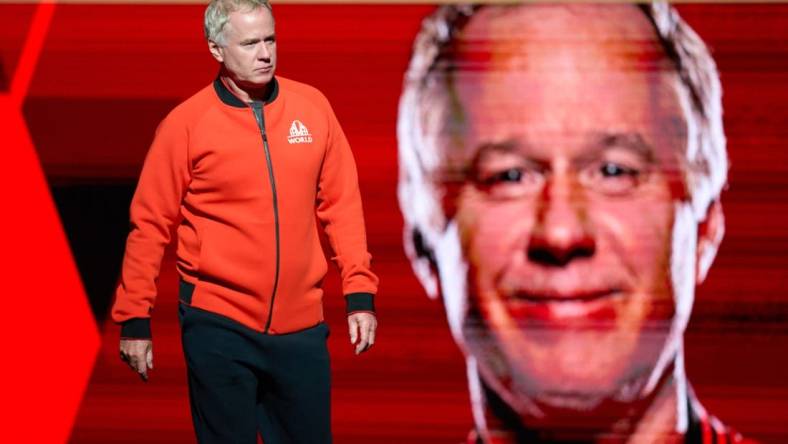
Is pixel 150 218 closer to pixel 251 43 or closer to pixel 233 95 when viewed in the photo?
pixel 233 95

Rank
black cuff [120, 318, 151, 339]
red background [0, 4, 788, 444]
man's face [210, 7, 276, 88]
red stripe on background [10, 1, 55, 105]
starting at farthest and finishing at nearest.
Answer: red stripe on background [10, 1, 55, 105] < red background [0, 4, 788, 444] < black cuff [120, 318, 151, 339] < man's face [210, 7, 276, 88]

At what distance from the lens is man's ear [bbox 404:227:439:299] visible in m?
4.01

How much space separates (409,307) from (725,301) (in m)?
0.96

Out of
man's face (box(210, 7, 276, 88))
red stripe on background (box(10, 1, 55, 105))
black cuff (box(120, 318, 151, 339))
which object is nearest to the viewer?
man's face (box(210, 7, 276, 88))

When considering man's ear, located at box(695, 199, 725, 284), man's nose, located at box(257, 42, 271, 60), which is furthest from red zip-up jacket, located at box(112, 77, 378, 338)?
man's ear, located at box(695, 199, 725, 284)

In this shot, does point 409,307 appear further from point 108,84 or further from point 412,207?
point 108,84

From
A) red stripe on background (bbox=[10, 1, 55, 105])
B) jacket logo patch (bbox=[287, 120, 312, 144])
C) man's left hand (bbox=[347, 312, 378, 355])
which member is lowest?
man's left hand (bbox=[347, 312, 378, 355])

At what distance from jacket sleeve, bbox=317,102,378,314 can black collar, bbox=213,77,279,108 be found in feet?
0.55

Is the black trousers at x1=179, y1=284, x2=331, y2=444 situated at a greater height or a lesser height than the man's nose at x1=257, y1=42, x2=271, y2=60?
lesser

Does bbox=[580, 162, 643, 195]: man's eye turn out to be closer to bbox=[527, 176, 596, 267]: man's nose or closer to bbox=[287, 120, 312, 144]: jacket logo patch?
bbox=[527, 176, 596, 267]: man's nose

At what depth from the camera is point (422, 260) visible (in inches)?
158

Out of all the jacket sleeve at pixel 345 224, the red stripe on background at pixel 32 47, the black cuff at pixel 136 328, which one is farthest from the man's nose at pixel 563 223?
the red stripe on background at pixel 32 47

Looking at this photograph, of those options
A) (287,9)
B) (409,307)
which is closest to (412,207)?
(409,307)

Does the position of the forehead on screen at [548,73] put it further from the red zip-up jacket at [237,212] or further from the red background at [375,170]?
the red zip-up jacket at [237,212]
